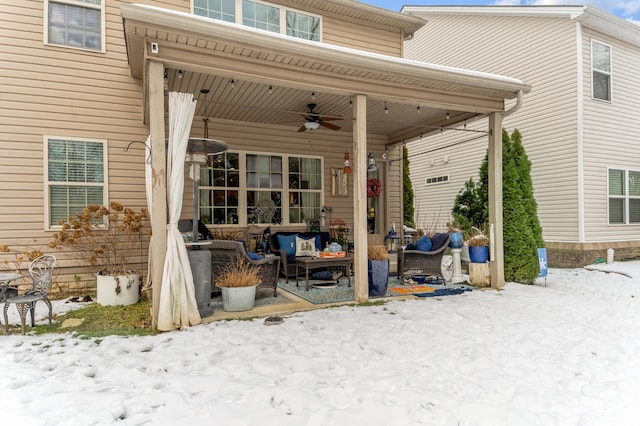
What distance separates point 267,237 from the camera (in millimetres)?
6980

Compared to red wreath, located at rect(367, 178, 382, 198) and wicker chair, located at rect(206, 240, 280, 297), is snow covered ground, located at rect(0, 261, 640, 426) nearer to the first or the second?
wicker chair, located at rect(206, 240, 280, 297)

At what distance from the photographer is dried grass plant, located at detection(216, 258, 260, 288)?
4559 millimetres

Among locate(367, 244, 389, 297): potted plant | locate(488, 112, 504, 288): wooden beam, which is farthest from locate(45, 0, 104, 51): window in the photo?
locate(488, 112, 504, 288): wooden beam

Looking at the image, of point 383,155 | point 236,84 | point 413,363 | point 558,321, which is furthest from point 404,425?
point 383,155

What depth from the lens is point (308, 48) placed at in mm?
4352

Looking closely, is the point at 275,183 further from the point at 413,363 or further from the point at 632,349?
the point at 632,349

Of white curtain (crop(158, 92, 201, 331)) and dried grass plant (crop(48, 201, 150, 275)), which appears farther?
dried grass plant (crop(48, 201, 150, 275))

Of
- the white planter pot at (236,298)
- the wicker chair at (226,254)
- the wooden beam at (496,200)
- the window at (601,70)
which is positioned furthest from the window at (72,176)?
the window at (601,70)

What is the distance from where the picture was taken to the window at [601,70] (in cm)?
863

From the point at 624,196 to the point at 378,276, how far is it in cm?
777

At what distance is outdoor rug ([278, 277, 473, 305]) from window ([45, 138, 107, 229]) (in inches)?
136

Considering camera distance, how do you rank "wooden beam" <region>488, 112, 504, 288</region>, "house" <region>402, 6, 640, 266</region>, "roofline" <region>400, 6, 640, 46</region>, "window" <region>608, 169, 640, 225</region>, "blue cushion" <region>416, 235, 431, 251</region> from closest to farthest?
"wooden beam" <region>488, 112, 504, 288</region> → "blue cushion" <region>416, 235, 431, 251</region> → "roofline" <region>400, 6, 640, 46</region> → "house" <region>402, 6, 640, 266</region> → "window" <region>608, 169, 640, 225</region>

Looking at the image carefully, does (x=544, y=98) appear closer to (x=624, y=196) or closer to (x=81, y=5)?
(x=624, y=196)

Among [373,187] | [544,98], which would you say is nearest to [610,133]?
[544,98]
